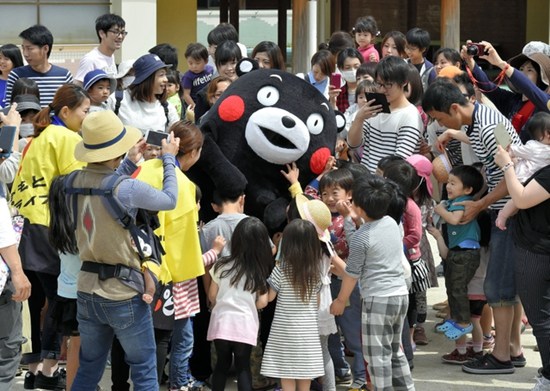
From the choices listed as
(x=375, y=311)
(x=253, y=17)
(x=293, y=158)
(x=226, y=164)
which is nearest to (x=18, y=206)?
(x=226, y=164)

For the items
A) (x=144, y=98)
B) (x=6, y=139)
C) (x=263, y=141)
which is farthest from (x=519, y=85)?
(x=6, y=139)

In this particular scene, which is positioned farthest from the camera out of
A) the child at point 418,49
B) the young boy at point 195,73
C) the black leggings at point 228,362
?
the young boy at point 195,73

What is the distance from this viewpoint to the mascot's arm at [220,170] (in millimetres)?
6102

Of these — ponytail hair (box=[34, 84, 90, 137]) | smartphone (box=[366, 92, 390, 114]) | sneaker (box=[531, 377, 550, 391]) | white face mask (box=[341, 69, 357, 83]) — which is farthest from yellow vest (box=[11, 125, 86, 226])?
white face mask (box=[341, 69, 357, 83])

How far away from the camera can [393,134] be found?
22.3 ft

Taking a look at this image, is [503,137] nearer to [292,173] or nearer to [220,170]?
[292,173]

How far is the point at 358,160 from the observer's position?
291 inches

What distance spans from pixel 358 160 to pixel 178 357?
88.3 inches

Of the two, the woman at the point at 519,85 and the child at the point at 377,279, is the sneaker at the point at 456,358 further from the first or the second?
the woman at the point at 519,85

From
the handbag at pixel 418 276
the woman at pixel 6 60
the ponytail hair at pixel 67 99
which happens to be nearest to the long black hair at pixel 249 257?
the handbag at pixel 418 276

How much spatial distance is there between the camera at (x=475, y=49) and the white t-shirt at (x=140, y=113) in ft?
6.86

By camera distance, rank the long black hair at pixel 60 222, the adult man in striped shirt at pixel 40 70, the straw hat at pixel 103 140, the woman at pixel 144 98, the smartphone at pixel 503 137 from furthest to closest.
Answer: the adult man in striped shirt at pixel 40 70
the woman at pixel 144 98
the smartphone at pixel 503 137
the long black hair at pixel 60 222
the straw hat at pixel 103 140

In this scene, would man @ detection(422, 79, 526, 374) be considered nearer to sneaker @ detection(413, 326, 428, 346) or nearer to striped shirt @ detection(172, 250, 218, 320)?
sneaker @ detection(413, 326, 428, 346)

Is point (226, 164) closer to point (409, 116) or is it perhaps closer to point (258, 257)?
point (258, 257)
